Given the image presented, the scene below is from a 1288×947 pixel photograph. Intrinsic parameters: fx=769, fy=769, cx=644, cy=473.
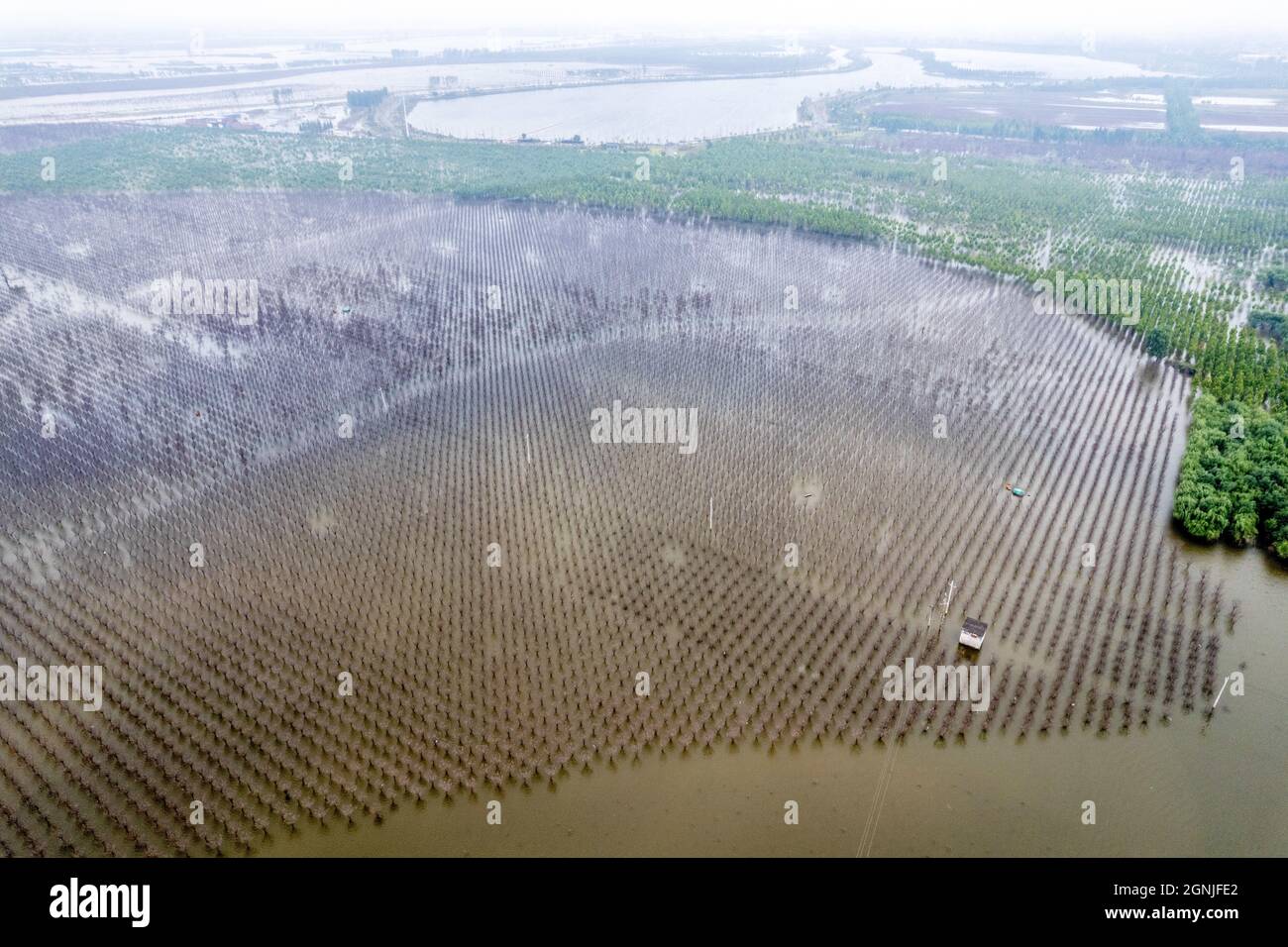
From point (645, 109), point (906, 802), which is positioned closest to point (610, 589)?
point (906, 802)

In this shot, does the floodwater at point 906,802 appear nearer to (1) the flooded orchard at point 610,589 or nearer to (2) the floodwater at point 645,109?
(1) the flooded orchard at point 610,589

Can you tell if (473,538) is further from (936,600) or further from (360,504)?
(936,600)

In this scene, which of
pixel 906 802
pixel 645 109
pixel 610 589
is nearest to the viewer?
pixel 906 802

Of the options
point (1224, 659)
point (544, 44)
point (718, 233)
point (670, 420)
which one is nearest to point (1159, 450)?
point (1224, 659)

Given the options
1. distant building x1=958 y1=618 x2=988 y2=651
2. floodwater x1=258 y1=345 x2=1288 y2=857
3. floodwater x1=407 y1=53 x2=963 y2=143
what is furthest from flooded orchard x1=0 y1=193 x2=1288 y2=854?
floodwater x1=407 y1=53 x2=963 y2=143

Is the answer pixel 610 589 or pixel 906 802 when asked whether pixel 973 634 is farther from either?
pixel 610 589

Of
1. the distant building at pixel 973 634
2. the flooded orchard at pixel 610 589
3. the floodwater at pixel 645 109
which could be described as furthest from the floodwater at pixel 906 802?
the floodwater at pixel 645 109
